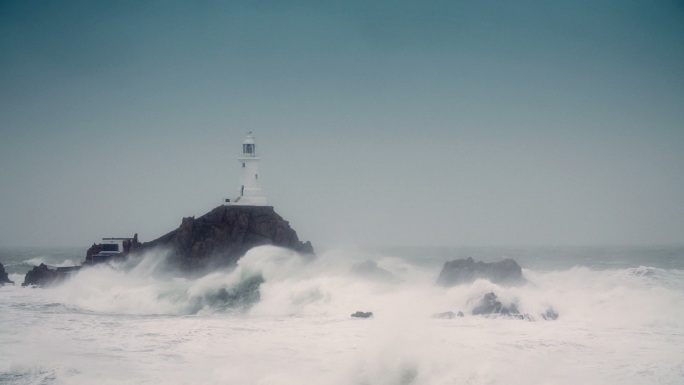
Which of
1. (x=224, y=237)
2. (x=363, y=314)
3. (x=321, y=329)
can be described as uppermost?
(x=224, y=237)

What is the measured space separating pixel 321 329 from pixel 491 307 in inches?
293

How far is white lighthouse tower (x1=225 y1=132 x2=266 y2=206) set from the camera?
4119 cm

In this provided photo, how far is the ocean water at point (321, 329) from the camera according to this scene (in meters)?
16.6

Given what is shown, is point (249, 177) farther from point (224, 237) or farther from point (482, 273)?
point (482, 273)

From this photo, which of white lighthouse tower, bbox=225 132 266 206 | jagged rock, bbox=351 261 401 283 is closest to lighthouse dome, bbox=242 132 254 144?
white lighthouse tower, bbox=225 132 266 206

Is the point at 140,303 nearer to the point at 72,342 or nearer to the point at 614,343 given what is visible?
the point at 72,342

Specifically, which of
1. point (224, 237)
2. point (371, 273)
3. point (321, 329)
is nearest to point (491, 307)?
point (321, 329)

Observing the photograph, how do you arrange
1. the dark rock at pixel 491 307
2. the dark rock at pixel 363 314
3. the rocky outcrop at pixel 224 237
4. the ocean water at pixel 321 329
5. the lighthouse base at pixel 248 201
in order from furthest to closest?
1. the lighthouse base at pixel 248 201
2. the rocky outcrop at pixel 224 237
3. the dark rock at pixel 363 314
4. the dark rock at pixel 491 307
5. the ocean water at pixel 321 329

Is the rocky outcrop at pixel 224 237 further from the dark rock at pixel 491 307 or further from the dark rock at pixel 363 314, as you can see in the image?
the dark rock at pixel 491 307

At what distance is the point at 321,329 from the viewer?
2403cm

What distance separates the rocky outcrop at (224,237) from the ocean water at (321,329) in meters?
1.44

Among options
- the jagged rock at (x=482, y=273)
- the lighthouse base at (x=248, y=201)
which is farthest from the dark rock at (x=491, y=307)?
the lighthouse base at (x=248, y=201)

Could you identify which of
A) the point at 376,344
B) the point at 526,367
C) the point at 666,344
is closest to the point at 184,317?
the point at 376,344

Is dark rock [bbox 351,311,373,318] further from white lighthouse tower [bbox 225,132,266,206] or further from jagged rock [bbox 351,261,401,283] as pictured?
white lighthouse tower [bbox 225,132,266,206]
